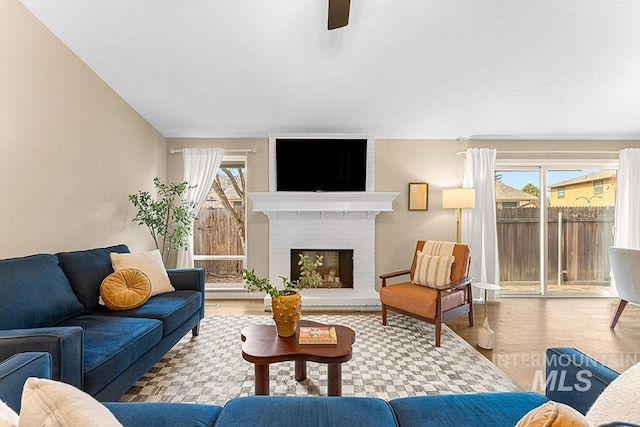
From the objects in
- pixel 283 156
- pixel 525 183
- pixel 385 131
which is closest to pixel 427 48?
pixel 385 131

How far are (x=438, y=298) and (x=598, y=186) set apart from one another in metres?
3.72

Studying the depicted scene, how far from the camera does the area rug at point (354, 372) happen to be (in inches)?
82.7

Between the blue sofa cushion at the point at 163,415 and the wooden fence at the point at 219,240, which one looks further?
the wooden fence at the point at 219,240

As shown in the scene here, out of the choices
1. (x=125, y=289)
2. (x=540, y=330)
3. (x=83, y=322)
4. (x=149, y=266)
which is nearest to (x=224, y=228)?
(x=149, y=266)

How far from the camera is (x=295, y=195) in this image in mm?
4184

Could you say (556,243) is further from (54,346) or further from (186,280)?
(54,346)

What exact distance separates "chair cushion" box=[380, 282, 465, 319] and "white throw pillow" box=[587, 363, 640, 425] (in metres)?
2.08

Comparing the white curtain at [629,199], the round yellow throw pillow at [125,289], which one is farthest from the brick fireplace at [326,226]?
the white curtain at [629,199]

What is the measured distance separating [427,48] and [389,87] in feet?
2.02

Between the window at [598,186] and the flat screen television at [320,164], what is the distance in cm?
349

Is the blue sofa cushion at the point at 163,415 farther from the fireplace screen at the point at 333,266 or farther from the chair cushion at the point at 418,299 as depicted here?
the fireplace screen at the point at 333,266

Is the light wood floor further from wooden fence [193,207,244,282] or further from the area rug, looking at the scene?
wooden fence [193,207,244,282]

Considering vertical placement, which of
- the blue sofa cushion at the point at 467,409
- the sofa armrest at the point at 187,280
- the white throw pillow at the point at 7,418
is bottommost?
the blue sofa cushion at the point at 467,409

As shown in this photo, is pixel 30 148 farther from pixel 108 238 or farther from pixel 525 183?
pixel 525 183
